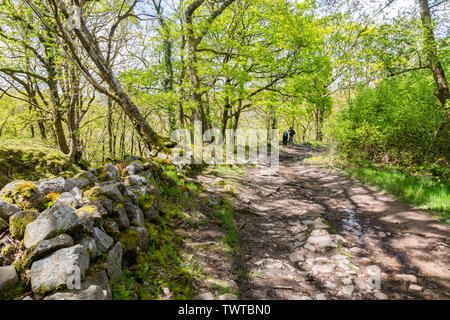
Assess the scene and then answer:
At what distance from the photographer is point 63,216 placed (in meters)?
2.19

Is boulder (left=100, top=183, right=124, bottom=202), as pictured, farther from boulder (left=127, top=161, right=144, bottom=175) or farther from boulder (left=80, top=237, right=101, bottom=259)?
boulder (left=127, top=161, right=144, bottom=175)

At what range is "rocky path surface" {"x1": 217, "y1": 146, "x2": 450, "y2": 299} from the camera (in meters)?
3.02

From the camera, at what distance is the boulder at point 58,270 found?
1.77m

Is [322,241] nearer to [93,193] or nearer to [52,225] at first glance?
[93,193]

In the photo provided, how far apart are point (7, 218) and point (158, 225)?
6.68 ft

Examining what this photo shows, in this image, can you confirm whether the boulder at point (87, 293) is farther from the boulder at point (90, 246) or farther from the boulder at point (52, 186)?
the boulder at point (52, 186)

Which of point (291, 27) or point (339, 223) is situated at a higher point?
point (291, 27)

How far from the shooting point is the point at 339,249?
3965 millimetres

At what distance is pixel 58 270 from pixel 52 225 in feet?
1.58

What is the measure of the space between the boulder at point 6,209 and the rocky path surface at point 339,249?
2790 mm
